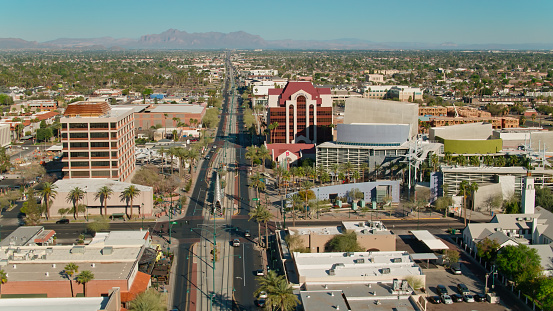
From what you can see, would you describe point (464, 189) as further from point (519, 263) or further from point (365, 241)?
point (519, 263)

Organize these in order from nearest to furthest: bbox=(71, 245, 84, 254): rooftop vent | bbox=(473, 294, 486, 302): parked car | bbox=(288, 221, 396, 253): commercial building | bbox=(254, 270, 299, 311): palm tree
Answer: bbox=(254, 270, 299, 311): palm tree
bbox=(473, 294, 486, 302): parked car
bbox=(71, 245, 84, 254): rooftop vent
bbox=(288, 221, 396, 253): commercial building

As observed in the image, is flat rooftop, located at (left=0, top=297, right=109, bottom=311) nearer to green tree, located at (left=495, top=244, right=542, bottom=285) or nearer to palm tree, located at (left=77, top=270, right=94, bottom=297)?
palm tree, located at (left=77, top=270, right=94, bottom=297)

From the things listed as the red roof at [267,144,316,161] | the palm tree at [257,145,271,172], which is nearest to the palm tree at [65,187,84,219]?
the palm tree at [257,145,271,172]

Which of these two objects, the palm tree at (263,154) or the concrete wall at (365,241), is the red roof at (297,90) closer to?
the palm tree at (263,154)

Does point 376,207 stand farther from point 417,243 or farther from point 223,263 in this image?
point 223,263

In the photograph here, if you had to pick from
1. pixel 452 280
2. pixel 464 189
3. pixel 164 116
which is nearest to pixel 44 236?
pixel 452 280

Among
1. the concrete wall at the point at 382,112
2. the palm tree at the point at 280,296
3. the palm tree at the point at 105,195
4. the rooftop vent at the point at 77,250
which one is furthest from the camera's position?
the concrete wall at the point at 382,112

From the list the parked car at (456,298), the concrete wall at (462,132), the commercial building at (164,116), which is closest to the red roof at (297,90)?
the concrete wall at (462,132)
